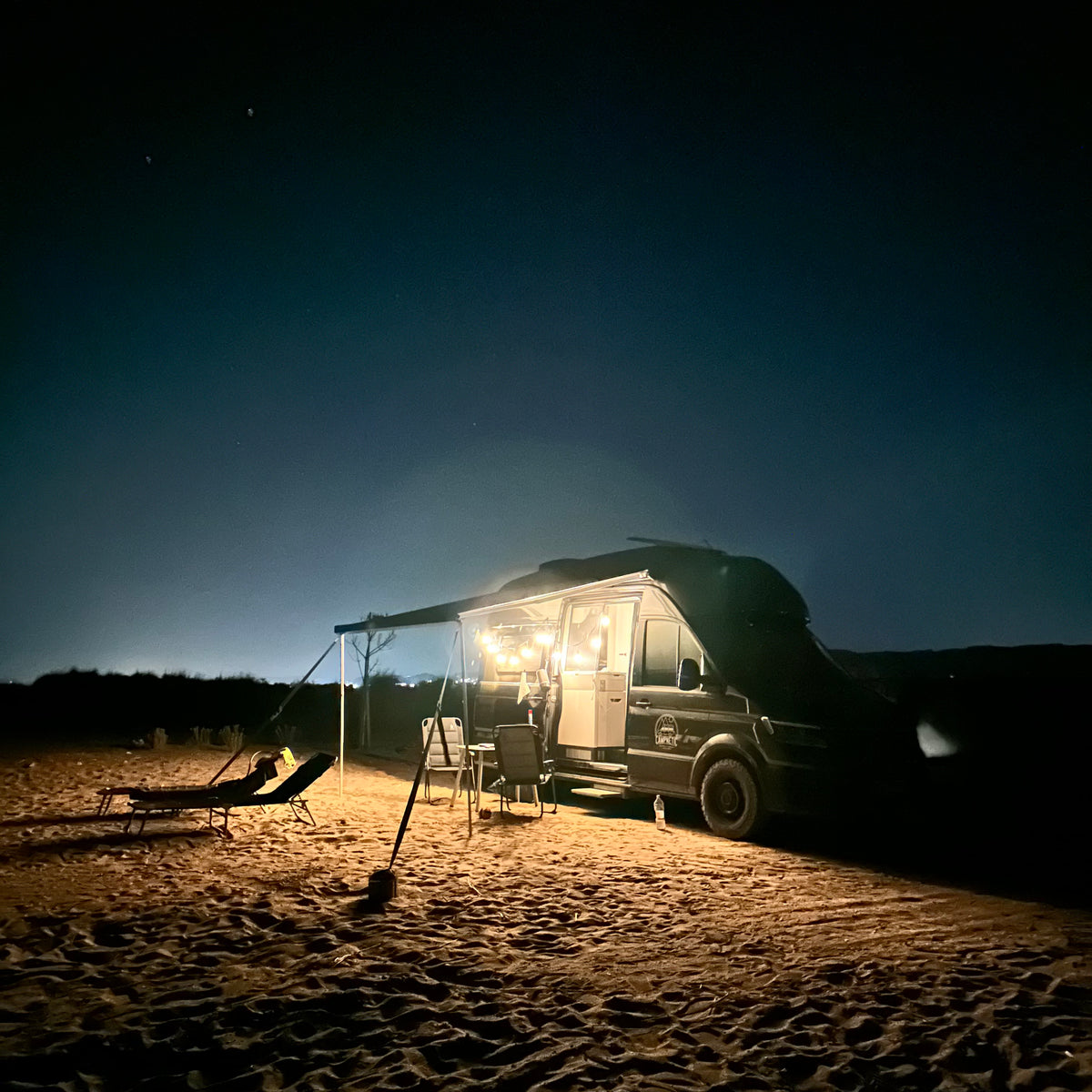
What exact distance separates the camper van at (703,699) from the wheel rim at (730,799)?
0.04 ft

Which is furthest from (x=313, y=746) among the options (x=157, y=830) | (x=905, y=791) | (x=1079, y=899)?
(x=1079, y=899)

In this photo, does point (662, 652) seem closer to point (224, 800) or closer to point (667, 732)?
point (667, 732)

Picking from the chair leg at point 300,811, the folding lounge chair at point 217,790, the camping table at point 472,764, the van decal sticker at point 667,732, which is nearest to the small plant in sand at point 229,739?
the chair leg at point 300,811

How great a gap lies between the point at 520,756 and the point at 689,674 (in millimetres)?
2300

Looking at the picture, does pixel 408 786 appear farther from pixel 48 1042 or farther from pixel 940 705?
pixel 48 1042

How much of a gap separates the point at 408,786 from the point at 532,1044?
8779 millimetres

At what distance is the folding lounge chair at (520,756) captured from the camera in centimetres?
906

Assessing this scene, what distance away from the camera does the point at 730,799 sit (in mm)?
7852

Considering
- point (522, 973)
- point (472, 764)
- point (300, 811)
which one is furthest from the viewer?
point (300, 811)

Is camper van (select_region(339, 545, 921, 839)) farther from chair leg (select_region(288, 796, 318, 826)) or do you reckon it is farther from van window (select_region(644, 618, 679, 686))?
chair leg (select_region(288, 796, 318, 826))

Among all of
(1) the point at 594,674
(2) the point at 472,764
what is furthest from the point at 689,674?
(2) the point at 472,764

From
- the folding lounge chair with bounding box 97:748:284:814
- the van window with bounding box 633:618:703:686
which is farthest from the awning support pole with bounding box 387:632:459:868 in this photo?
the van window with bounding box 633:618:703:686

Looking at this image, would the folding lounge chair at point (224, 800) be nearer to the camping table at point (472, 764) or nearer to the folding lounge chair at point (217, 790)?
the folding lounge chair at point (217, 790)

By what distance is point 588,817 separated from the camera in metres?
9.37
